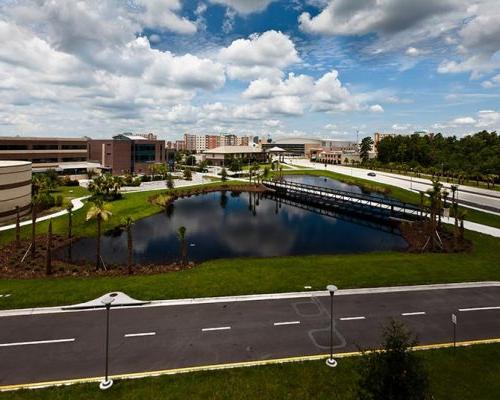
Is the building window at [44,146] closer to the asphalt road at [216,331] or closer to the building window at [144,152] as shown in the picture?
the building window at [144,152]

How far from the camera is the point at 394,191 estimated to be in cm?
9069

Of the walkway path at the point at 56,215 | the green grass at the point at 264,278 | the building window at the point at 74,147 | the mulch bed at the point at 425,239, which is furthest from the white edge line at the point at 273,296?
the building window at the point at 74,147

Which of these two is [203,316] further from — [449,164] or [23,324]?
[449,164]

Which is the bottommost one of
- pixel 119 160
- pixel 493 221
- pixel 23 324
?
pixel 23 324

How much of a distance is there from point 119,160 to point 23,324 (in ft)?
335

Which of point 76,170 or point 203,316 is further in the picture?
point 76,170

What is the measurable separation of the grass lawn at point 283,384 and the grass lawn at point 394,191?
43839 mm

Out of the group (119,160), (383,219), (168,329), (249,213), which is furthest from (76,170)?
(168,329)

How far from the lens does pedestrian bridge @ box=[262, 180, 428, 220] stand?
60.8m

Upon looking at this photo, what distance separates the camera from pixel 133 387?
50.9 ft

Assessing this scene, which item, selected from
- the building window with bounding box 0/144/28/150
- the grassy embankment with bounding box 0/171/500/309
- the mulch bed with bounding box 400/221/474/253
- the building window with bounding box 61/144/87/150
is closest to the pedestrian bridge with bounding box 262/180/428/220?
the mulch bed with bounding box 400/221/474/253

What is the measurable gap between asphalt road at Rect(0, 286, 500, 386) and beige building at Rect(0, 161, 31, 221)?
35542 mm

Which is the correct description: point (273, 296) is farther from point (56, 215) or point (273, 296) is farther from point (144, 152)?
point (144, 152)

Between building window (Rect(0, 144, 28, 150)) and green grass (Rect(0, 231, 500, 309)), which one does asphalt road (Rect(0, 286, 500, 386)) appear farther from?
building window (Rect(0, 144, 28, 150))
